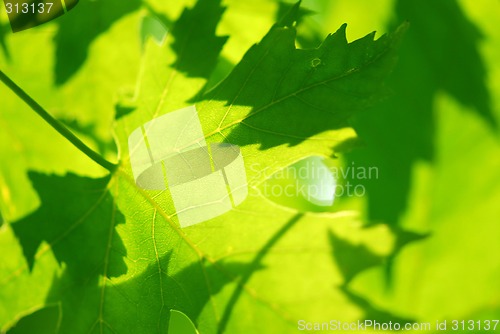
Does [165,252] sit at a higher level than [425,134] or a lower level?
lower

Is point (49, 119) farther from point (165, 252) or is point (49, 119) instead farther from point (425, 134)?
point (425, 134)

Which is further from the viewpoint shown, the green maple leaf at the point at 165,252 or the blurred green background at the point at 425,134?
the blurred green background at the point at 425,134

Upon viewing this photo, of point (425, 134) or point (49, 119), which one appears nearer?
point (49, 119)

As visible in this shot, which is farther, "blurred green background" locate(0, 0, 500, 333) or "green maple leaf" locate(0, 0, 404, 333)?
"blurred green background" locate(0, 0, 500, 333)

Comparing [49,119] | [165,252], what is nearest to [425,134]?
[165,252]

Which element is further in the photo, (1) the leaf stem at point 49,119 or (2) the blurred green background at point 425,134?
(2) the blurred green background at point 425,134

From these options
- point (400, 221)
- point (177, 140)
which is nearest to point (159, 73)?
point (177, 140)

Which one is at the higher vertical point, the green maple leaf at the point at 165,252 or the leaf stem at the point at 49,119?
the leaf stem at the point at 49,119

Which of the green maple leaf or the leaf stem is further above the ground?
the leaf stem
